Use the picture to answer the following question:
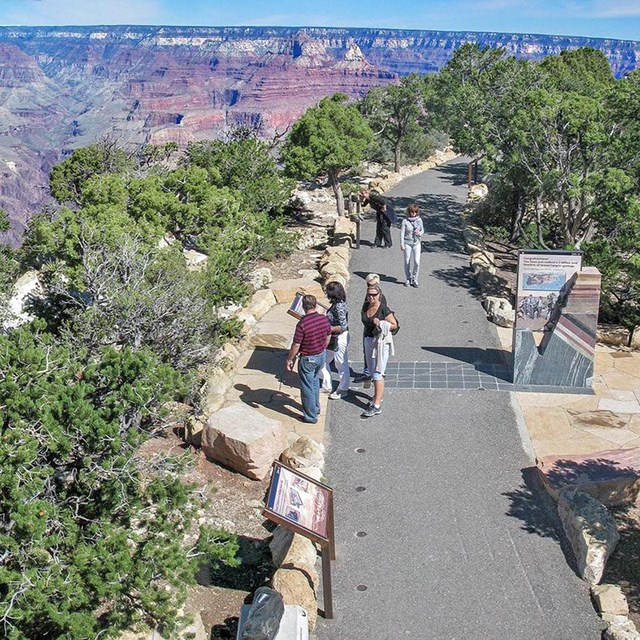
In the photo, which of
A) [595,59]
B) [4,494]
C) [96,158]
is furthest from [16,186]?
[4,494]

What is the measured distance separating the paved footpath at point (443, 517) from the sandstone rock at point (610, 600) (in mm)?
86

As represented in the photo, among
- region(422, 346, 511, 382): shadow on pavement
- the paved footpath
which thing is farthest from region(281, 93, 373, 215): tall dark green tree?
region(422, 346, 511, 382): shadow on pavement

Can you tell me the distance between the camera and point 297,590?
20.6 feet

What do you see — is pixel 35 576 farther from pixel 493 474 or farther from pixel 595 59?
pixel 595 59

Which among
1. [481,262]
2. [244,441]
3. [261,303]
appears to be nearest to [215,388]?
[244,441]

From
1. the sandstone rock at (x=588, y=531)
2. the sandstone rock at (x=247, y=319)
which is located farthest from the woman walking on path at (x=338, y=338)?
the sandstone rock at (x=588, y=531)

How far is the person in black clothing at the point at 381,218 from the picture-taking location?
16766 mm

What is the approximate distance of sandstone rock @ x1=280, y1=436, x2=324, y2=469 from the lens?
8.42m

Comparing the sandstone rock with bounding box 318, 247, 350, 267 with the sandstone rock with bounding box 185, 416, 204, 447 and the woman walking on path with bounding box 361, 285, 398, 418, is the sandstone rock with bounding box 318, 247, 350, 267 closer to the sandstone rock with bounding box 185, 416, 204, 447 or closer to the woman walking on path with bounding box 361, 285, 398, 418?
the woman walking on path with bounding box 361, 285, 398, 418

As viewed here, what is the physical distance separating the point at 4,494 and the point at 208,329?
5726 millimetres

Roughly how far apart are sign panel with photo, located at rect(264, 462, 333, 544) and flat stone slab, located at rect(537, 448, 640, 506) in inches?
105

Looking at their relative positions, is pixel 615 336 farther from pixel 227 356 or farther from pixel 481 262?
pixel 227 356

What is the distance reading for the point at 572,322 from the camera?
1009cm

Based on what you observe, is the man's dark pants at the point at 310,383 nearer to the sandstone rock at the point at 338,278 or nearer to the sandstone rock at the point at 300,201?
the sandstone rock at the point at 338,278
